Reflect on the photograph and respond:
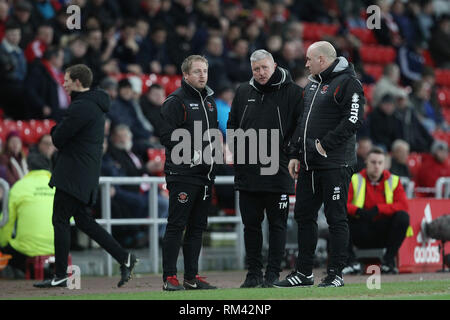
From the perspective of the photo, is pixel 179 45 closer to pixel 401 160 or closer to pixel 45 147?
pixel 401 160

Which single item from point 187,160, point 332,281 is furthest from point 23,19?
point 332,281

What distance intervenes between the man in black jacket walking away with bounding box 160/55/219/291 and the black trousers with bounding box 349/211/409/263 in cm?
301

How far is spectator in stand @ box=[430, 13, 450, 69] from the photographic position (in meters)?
24.5

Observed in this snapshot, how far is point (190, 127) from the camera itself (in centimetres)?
965

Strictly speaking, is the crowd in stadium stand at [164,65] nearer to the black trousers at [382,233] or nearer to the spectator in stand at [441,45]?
the spectator in stand at [441,45]

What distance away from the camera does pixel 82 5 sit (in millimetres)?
17078

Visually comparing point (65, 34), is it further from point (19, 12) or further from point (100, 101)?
point (100, 101)

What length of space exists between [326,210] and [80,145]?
2.47 m

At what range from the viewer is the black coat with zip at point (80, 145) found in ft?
32.8

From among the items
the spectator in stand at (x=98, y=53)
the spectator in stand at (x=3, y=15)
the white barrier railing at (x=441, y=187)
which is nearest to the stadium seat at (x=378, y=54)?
the white barrier railing at (x=441, y=187)

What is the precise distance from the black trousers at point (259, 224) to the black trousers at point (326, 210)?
180 mm

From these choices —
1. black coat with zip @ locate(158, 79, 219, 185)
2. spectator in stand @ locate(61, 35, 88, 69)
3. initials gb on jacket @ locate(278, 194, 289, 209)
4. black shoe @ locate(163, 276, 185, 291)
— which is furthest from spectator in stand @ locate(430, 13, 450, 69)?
black shoe @ locate(163, 276, 185, 291)

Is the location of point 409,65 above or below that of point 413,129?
above

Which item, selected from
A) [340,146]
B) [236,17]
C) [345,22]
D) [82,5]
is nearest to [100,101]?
[340,146]
